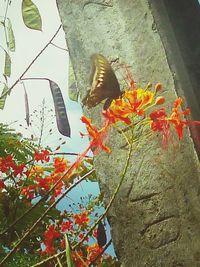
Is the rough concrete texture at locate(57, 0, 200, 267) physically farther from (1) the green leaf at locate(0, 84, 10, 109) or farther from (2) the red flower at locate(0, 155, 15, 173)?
(2) the red flower at locate(0, 155, 15, 173)

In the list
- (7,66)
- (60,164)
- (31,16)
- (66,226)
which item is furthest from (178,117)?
(66,226)

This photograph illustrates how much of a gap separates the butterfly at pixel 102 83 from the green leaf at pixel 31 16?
1.85ft

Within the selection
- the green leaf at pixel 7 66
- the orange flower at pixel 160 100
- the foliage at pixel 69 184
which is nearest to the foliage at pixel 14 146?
the foliage at pixel 69 184

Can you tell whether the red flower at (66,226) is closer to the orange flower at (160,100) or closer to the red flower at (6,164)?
the red flower at (6,164)

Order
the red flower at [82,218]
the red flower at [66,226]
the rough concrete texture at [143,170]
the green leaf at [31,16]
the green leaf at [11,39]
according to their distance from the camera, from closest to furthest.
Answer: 1. the rough concrete texture at [143,170]
2. the green leaf at [31,16]
3. the green leaf at [11,39]
4. the red flower at [66,226]
5. the red flower at [82,218]

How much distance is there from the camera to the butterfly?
1384mm

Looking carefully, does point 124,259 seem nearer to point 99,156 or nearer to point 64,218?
point 99,156

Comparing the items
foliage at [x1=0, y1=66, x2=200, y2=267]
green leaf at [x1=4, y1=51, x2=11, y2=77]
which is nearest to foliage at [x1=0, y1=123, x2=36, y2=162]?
foliage at [x1=0, y1=66, x2=200, y2=267]

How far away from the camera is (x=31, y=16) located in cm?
190

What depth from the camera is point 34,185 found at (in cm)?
340

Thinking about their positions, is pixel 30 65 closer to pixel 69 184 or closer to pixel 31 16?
pixel 31 16

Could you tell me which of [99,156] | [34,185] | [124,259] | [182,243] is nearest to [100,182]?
[99,156]

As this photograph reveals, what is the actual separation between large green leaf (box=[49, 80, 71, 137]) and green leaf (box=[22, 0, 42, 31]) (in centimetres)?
34

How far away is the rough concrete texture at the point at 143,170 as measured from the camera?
50.9 inches
